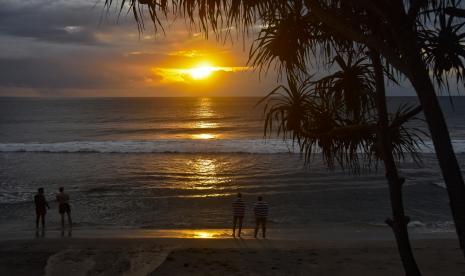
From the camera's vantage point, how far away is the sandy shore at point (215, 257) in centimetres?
1012

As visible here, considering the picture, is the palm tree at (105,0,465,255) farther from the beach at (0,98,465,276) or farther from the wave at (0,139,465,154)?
the wave at (0,139,465,154)

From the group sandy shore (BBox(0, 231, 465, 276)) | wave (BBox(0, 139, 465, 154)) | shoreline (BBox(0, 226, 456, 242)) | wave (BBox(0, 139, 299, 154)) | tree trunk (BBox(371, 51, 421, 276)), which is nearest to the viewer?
tree trunk (BBox(371, 51, 421, 276))

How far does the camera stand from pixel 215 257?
440 inches

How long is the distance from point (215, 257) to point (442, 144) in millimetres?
8957

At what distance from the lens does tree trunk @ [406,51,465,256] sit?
9.24 ft

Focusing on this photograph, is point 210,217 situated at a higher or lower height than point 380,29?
lower

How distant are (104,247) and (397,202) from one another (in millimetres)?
9921

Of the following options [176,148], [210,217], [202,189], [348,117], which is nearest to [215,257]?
[210,217]

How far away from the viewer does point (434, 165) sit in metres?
29.9

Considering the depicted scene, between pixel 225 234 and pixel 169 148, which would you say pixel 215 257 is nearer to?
pixel 225 234

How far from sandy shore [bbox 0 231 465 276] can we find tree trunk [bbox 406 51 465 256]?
735 cm

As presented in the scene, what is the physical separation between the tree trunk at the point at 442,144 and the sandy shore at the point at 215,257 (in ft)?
24.1

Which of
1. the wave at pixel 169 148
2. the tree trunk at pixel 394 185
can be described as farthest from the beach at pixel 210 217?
the wave at pixel 169 148

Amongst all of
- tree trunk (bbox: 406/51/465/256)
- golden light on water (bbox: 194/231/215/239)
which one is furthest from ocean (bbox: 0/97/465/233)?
tree trunk (bbox: 406/51/465/256)
